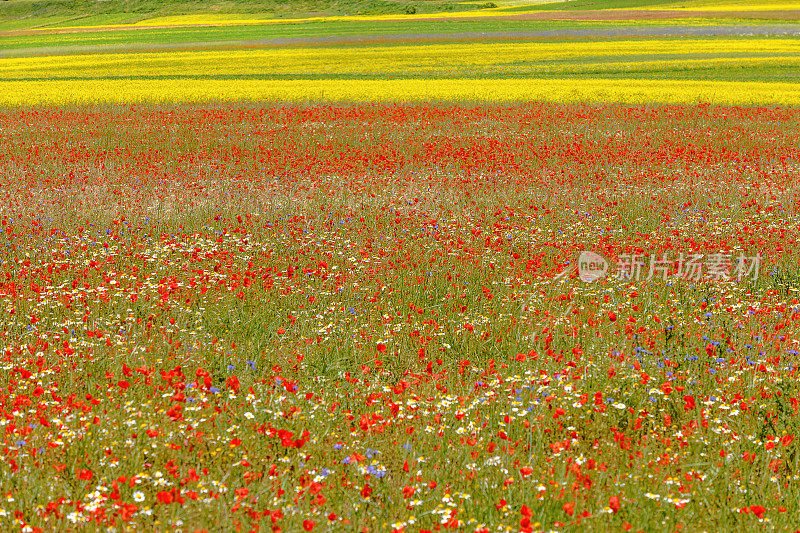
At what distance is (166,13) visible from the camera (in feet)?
424

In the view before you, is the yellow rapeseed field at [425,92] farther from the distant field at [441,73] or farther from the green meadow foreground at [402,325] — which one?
the green meadow foreground at [402,325]

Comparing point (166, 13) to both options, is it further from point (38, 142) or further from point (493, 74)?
point (38, 142)

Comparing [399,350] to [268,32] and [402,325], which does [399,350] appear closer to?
[402,325]

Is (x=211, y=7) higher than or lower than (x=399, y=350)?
higher

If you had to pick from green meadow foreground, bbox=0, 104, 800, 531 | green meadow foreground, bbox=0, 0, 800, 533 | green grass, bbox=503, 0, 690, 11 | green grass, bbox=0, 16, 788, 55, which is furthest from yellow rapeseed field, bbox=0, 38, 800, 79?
green grass, bbox=503, 0, 690, 11

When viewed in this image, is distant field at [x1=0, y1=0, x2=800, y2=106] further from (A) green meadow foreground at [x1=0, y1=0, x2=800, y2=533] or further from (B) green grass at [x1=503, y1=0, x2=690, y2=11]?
(A) green meadow foreground at [x1=0, y1=0, x2=800, y2=533]

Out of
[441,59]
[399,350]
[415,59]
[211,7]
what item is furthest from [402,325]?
[211,7]

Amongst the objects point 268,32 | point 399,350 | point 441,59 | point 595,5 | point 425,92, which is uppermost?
point 595,5

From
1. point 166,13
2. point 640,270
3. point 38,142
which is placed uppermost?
point 166,13

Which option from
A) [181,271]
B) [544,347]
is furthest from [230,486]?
[181,271]

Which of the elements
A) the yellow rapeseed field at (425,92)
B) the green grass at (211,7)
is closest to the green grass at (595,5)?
the green grass at (211,7)

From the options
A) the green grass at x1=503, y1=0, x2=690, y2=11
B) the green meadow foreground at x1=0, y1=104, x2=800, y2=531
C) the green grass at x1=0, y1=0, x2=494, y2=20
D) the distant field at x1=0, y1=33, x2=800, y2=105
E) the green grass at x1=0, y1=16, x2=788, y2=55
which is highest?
the green grass at x1=0, y1=0, x2=494, y2=20

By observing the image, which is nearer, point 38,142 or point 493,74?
point 38,142

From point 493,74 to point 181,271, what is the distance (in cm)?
3532
